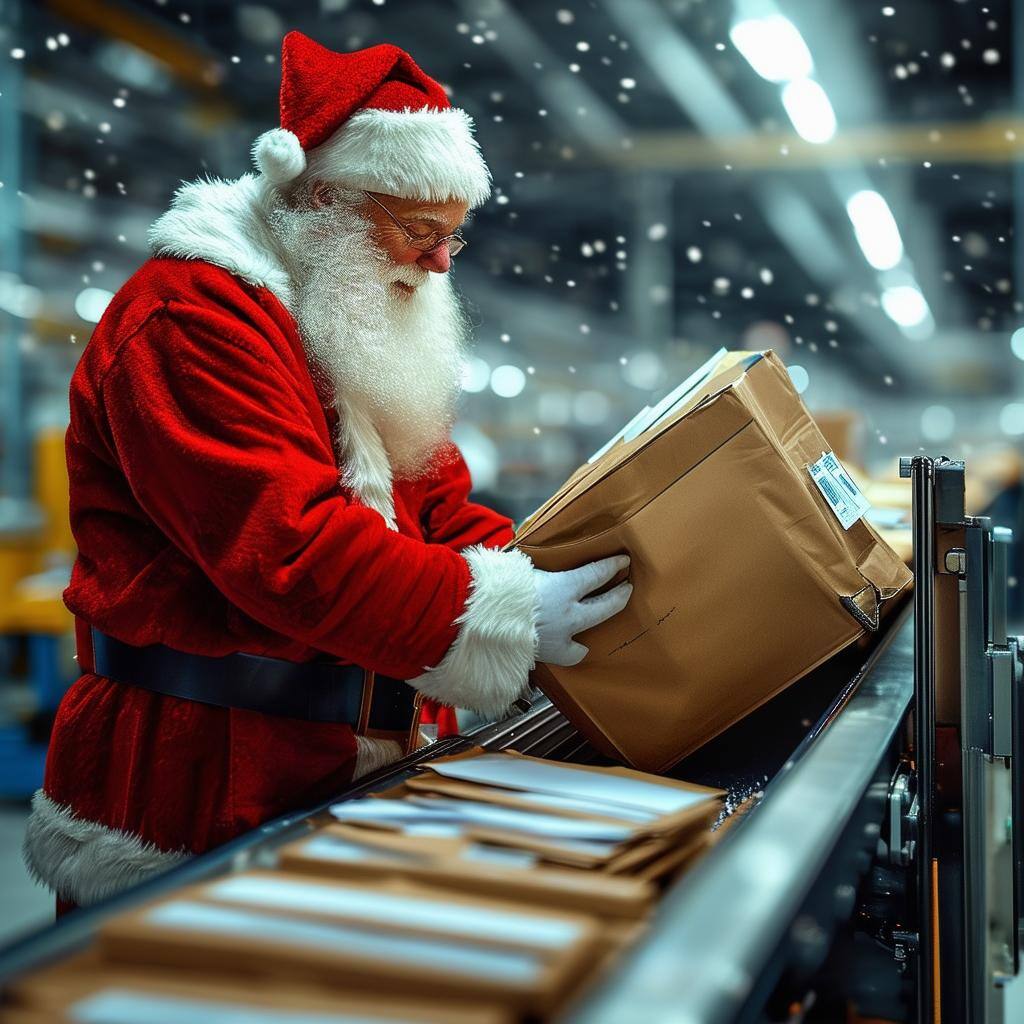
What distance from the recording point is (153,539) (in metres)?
1.18

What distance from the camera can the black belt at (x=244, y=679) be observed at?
1.18 metres

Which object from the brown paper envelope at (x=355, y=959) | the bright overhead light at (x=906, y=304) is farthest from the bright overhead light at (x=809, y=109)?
the brown paper envelope at (x=355, y=959)

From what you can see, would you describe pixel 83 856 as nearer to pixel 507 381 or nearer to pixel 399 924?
pixel 399 924

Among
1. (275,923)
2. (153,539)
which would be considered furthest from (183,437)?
(275,923)

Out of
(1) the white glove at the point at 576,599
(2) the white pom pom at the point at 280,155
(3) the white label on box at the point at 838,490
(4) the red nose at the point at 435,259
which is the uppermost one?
(2) the white pom pom at the point at 280,155

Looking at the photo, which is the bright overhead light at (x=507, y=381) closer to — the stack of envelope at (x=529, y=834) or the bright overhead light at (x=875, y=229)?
the bright overhead light at (x=875, y=229)

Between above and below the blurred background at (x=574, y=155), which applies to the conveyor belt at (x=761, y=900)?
below

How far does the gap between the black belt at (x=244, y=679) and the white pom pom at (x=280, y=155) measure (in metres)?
0.57

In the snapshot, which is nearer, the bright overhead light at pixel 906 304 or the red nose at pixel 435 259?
the red nose at pixel 435 259

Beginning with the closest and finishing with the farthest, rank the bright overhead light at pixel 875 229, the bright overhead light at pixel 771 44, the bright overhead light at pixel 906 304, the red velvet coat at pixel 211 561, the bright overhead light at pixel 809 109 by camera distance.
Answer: the red velvet coat at pixel 211 561 → the bright overhead light at pixel 771 44 → the bright overhead light at pixel 809 109 → the bright overhead light at pixel 875 229 → the bright overhead light at pixel 906 304

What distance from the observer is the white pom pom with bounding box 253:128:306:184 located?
131 centimetres

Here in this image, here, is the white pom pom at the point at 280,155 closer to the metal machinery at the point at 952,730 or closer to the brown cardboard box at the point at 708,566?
the brown cardboard box at the point at 708,566

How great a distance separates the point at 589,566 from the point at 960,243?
7.92 m

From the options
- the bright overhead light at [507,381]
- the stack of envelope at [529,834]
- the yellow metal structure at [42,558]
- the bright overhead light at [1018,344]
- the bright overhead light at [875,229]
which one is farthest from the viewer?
the bright overhead light at [507,381]
